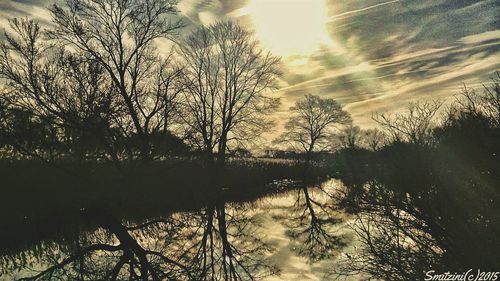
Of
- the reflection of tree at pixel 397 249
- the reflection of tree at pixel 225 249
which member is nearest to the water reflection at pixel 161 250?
the reflection of tree at pixel 225 249

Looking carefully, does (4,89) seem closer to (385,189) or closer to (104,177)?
(104,177)

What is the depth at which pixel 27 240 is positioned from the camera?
13.3 m

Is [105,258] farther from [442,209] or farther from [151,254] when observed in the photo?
[442,209]

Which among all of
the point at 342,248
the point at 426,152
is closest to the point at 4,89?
the point at 342,248

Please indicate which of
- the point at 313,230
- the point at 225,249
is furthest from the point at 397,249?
the point at 313,230

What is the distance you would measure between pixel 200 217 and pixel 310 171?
33275 millimetres

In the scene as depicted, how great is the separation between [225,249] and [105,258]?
11.6ft

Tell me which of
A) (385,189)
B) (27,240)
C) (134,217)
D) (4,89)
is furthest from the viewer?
(4,89)

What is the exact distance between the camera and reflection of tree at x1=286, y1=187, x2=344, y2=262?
11.8 m

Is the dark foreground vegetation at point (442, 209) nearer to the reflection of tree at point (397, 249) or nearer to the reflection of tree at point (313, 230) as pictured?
the reflection of tree at point (397, 249)

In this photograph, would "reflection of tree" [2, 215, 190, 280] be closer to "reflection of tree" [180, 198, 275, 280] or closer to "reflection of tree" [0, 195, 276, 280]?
"reflection of tree" [0, 195, 276, 280]

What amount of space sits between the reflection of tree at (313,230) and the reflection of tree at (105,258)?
159 inches

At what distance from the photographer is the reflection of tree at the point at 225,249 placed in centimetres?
1004

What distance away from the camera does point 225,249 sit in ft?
40.1
